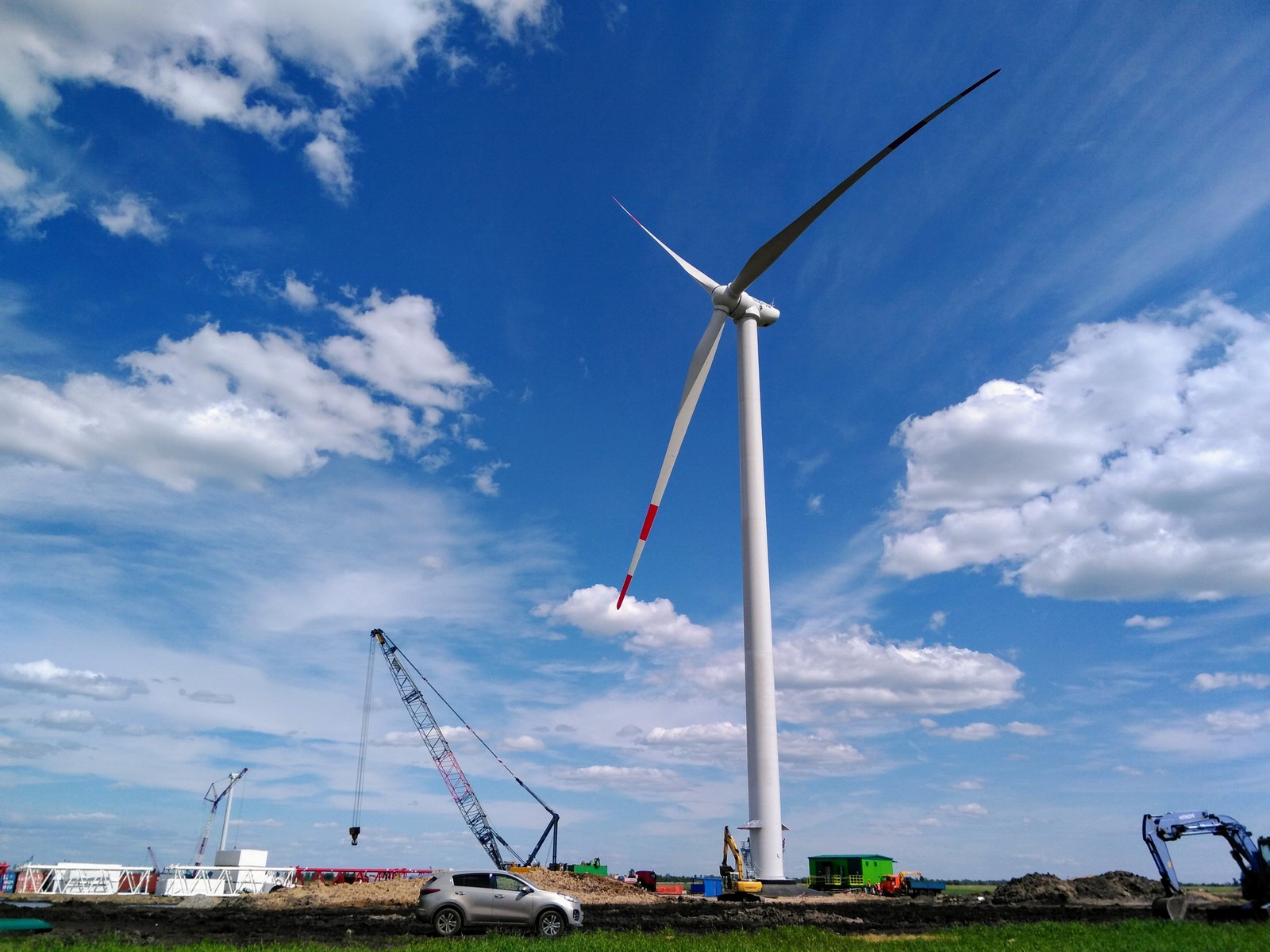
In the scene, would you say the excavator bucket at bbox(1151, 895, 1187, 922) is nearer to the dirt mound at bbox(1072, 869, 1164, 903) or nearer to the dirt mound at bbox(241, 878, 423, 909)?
the dirt mound at bbox(1072, 869, 1164, 903)

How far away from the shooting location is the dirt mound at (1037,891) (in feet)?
181

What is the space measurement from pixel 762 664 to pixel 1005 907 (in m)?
18.8

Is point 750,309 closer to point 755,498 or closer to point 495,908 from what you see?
point 755,498

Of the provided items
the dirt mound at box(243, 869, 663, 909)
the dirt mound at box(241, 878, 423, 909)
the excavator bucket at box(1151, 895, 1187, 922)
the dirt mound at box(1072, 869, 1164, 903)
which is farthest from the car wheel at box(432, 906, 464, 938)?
the dirt mound at box(1072, 869, 1164, 903)

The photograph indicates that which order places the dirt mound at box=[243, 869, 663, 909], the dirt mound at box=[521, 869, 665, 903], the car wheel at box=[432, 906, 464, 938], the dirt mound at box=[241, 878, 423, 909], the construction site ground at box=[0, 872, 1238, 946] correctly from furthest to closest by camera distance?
the dirt mound at box=[521, 869, 665, 903]
the dirt mound at box=[243, 869, 663, 909]
the dirt mound at box=[241, 878, 423, 909]
the construction site ground at box=[0, 872, 1238, 946]
the car wheel at box=[432, 906, 464, 938]

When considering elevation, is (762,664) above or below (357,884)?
above

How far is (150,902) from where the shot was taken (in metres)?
47.6

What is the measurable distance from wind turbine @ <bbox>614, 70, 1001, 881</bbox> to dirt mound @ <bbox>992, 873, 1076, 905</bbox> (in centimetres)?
1769

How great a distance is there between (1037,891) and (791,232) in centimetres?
4766

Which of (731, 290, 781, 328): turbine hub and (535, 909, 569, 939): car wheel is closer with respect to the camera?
(535, 909, 569, 939): car wheel

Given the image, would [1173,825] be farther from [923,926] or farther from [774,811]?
[774,811]

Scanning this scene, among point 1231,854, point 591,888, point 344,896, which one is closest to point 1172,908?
point 1231,854

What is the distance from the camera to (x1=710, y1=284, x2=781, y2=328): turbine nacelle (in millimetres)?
60094

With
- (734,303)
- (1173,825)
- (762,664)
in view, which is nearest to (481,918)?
(762,664)
